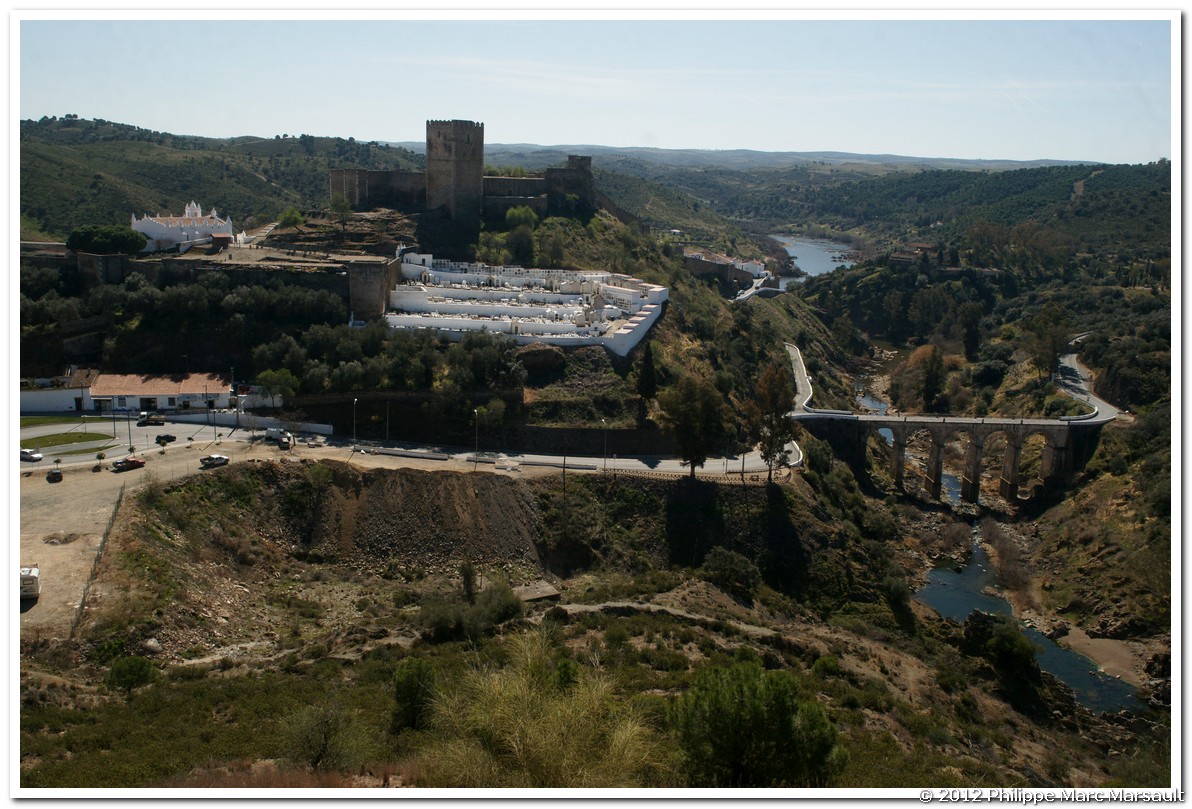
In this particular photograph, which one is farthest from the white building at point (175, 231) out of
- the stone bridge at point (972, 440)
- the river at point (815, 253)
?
the river at point (815, 253)

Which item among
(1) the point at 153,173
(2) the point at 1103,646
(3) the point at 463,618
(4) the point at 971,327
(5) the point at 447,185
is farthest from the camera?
(1) the point at 153,173

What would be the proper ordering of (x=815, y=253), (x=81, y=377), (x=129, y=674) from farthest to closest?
1. (x=815, y=253)
2. (x=81, y=377)
3. (x=129, y=674)

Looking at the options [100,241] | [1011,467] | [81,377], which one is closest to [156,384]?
[81,377]

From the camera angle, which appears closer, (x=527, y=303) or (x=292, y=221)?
(x=527, y=303)

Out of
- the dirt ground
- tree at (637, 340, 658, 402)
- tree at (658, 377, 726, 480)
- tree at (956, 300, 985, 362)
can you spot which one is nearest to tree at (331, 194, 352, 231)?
tree at (637, 340, 658, 402)

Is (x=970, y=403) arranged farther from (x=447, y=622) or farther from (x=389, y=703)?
(x=389, y=703)

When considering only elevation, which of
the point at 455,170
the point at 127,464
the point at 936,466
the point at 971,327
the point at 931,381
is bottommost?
the point at 936,466

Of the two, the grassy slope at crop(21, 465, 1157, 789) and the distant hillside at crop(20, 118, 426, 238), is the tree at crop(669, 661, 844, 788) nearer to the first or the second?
the grassy slope at crop(21, 465, 1157, 789)

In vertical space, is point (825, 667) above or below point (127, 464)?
Result: below

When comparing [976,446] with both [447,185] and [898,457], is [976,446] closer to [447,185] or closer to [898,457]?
[898,457]
